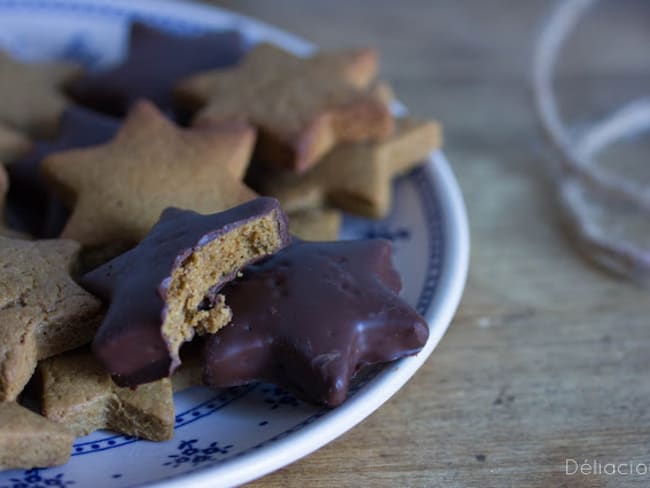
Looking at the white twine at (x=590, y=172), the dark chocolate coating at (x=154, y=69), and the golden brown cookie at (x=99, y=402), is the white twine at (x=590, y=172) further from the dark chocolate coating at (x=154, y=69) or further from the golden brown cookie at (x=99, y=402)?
the golden brown cookie at (x=99, y=402)

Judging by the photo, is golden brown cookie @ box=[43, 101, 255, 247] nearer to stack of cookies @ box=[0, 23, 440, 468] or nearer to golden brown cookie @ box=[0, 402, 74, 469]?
stack of cookies @ box=[0, 23, 440, 468]

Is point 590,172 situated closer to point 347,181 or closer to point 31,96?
point 347,181

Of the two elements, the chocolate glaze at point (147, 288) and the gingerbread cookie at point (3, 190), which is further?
the gingerbread cookie at point (3, 190)

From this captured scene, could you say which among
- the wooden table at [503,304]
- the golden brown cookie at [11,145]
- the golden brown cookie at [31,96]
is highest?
the golden brown cookie at [31,96]

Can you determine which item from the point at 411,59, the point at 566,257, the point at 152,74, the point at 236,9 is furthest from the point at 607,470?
the point at 236,9

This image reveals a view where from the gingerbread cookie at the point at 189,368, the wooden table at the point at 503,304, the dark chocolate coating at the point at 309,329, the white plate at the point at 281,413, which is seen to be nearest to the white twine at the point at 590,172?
the wooden table at the point at 503,304

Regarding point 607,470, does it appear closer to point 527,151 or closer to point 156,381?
point 156,381
